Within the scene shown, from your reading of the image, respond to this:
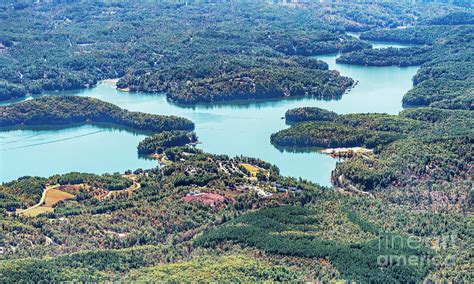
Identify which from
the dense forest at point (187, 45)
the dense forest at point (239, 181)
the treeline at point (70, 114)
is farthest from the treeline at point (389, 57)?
the treeline at point (70, 114)

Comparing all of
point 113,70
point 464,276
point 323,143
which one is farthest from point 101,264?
point 113,70

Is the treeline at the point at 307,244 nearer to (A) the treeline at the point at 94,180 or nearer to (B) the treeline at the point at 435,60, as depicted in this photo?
(A) the treeline at the point at 94,180

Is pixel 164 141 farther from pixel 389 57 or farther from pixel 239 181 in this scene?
pixel 389 57

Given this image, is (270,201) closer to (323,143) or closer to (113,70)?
(323,143)

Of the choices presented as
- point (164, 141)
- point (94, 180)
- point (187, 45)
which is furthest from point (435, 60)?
point (94, 180)

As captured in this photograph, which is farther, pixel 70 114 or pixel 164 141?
pixel 70 114

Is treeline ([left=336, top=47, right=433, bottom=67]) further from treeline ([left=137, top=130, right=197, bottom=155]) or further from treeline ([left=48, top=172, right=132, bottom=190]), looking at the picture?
treeline ([left=48, top=172, right=132, bottom=190])
